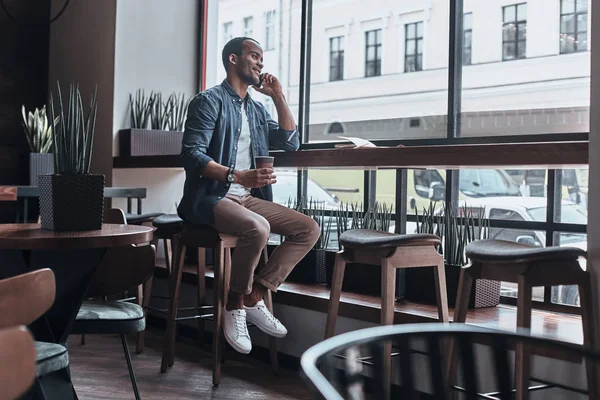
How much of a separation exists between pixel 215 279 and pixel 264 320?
31 centimetres

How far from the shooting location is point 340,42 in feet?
15.6

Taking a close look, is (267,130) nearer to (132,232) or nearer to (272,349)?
(272,349)

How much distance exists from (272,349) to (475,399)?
9.65 ft

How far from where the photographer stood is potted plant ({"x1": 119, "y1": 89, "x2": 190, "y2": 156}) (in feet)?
17.1

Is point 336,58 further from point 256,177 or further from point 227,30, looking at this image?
point 256,177

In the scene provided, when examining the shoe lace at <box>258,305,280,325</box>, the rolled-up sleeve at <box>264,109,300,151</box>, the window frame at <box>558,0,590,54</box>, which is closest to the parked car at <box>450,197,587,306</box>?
the window frame at <box>558,0,590,54</box>

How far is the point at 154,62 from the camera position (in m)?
5.61

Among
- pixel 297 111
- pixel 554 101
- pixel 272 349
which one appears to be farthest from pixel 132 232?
pixel 297 111

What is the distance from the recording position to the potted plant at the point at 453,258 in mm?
3502

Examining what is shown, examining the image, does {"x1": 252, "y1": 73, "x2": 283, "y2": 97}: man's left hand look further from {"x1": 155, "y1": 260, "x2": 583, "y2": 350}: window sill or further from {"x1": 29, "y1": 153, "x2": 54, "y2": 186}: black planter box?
{"x1": 29, "y1": 153, "x2": 54, "y2": 186}: black planter box

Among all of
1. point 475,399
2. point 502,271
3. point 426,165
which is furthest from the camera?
point 426,165

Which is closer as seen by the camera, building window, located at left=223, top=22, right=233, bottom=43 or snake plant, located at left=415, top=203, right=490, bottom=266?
snake plant, located at left=415, top=203, right=490, bottom=266

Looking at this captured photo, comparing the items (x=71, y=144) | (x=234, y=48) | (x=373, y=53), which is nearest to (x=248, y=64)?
(x=234, y=48)

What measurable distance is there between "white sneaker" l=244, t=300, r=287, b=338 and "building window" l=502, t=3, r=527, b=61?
70.9 inches
